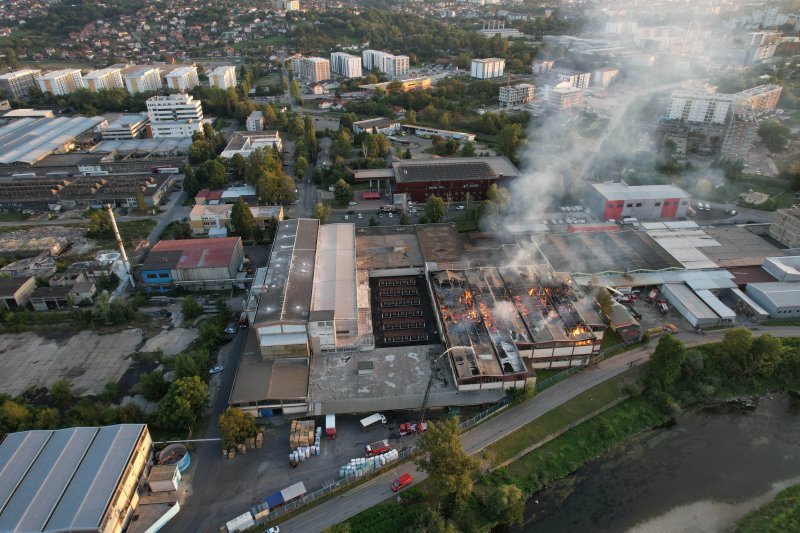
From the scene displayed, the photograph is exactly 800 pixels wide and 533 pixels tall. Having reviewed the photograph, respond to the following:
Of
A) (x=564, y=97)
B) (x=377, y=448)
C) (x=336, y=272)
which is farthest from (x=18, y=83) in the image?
(x=377, y=448)

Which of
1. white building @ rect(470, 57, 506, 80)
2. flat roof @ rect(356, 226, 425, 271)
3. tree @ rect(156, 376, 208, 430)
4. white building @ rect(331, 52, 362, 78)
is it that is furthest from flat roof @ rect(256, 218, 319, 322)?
white building @ rect(331, 52, 362, 78)

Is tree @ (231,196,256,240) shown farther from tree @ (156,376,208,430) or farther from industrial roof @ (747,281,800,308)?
industrial roof @ (747,281,800,308)

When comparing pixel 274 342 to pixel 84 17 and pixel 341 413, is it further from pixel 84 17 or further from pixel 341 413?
pixel 84 17

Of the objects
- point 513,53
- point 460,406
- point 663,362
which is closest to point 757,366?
point 663,362

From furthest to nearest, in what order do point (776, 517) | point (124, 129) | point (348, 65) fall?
1. point (348, 65)
2. point (124, 129)
3. point (776, 517)

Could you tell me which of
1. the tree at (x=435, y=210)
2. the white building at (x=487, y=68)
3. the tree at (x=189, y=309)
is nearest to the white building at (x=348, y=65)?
the white building at (x=487, y=68)

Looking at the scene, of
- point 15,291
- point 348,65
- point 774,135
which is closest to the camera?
point 15,291

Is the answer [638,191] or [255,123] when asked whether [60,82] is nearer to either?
[255,123]

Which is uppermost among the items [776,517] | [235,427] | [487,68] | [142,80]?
[487,68]
